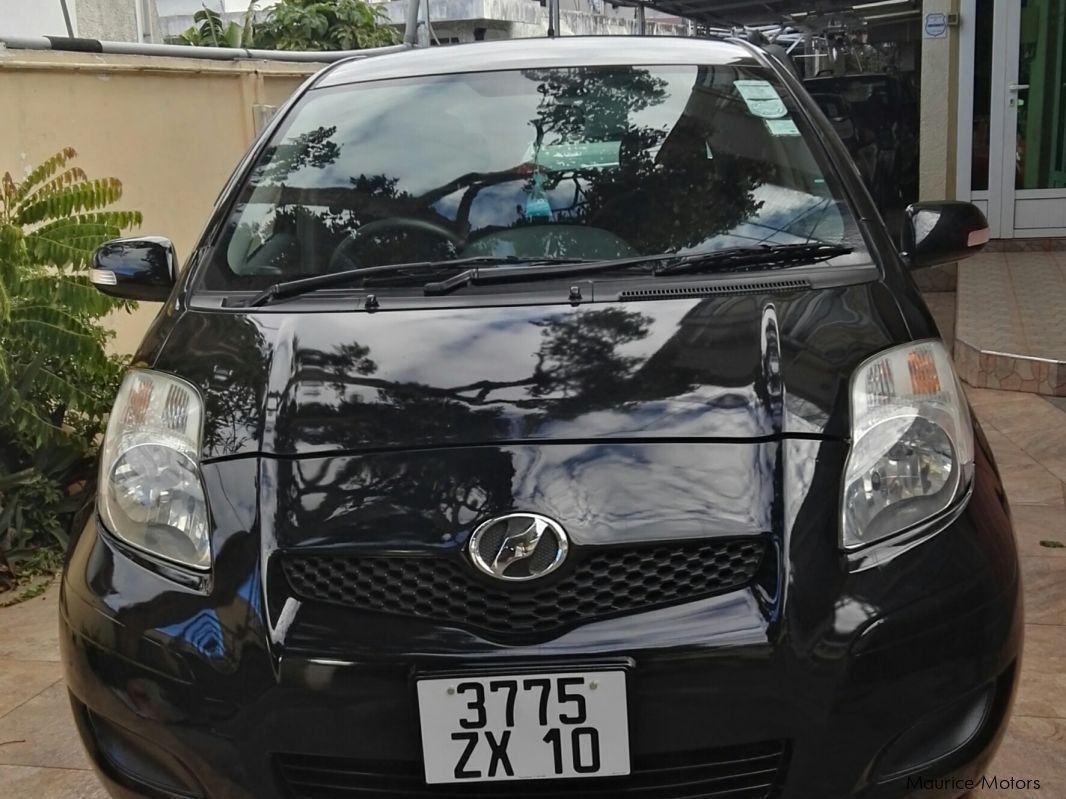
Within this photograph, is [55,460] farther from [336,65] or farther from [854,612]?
[854,612]

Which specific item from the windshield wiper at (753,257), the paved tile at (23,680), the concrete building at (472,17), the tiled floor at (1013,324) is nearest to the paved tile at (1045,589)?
the windshield wiper at (753,257)

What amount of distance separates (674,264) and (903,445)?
0.67m

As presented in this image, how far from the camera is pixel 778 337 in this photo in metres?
2.18

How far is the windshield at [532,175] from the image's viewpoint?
2711mm

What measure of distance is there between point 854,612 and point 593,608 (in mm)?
388

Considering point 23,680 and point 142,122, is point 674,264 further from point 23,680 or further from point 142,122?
point 142,122

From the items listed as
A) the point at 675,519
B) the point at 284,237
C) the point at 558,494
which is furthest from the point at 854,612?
the point at 284,237

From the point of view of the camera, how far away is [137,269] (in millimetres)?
2957

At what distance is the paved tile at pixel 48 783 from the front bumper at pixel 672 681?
89cm

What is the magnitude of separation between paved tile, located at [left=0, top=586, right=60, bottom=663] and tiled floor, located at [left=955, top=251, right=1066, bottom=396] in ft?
14.0

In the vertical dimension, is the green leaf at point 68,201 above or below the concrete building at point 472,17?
below

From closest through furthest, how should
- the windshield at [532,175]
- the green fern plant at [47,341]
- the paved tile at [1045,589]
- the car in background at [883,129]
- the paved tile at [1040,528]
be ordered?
the windshield at [532,175], the paved tile at [1045,589], the paved tile at [1040,528], the green fern plant at [47,341], the car in background at [883,129]

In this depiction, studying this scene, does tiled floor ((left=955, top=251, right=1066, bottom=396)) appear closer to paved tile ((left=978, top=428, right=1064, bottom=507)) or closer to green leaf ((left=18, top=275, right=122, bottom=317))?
paved tile ((left=978, top=428, right=1064, bottom=507))

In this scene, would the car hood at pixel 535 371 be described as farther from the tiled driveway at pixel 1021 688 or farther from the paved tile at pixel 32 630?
the paved tile at pixel 32 630
